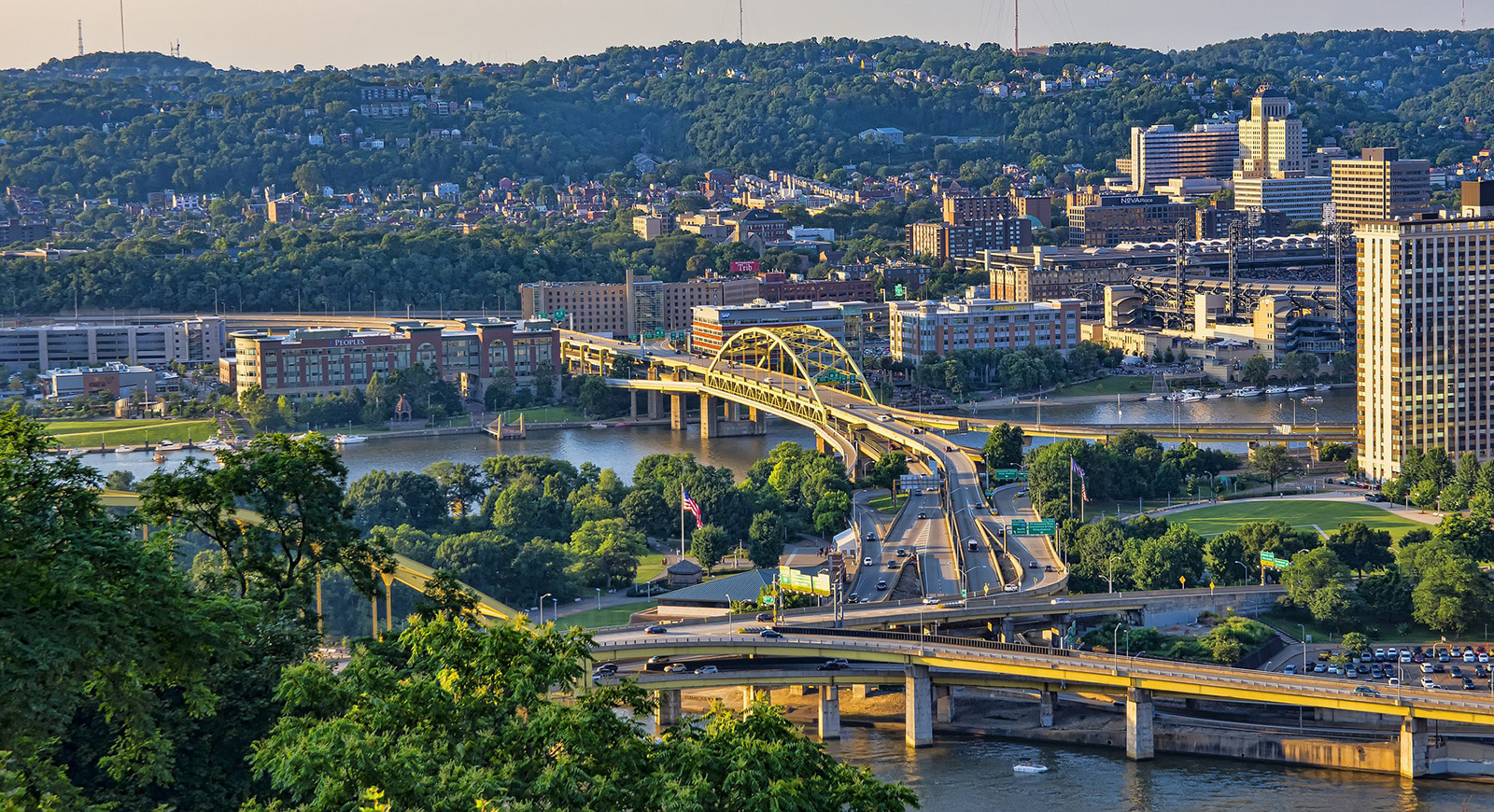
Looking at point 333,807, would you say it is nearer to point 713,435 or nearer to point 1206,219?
point 713,435

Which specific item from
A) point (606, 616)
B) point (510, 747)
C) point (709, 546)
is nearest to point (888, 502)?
point (709, 546)

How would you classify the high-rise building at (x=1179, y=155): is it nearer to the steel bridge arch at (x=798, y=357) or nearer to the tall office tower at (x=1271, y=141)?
the tall office tower at (x=1271, y=141)

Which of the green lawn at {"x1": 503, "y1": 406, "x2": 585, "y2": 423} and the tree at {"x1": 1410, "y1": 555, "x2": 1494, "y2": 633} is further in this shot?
the green lawn at {"x1": 503, "y1": 406, "x2": 585, "y2": 423}

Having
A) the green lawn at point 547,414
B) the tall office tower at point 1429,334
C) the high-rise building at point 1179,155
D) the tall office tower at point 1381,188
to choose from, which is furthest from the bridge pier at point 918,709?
the high-rise building at point 1179,155

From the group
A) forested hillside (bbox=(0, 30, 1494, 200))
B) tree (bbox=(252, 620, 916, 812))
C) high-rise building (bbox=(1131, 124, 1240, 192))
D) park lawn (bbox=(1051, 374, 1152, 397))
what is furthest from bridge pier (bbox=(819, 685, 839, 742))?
forested hillside (bbox=(0, 30, 1494, 200))

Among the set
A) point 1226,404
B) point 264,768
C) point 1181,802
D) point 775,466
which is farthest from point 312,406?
point 264,768

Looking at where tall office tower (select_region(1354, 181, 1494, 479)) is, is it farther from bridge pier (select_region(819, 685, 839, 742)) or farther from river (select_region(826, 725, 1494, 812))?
bridge pier (select_region(819, 685, 839, 742))
